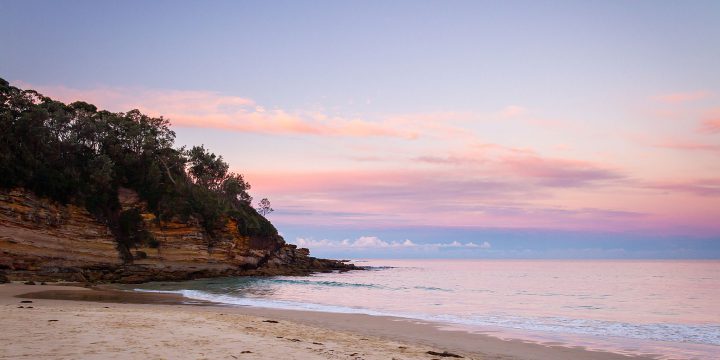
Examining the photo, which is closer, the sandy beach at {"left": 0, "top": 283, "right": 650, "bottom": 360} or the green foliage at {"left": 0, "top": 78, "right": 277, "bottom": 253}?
the sandy beach at {"left": 0, "top": 283, "right": 650, "bottom": 360}

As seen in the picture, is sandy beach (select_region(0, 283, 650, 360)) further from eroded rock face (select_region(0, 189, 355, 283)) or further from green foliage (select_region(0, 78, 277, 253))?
green foliage (select_region(0, 78, 277, 253))

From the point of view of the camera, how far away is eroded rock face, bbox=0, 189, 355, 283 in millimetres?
39906

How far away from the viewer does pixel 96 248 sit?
4600cm

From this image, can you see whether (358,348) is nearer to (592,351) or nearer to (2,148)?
(592,351)

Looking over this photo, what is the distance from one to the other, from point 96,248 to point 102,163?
11.3 m

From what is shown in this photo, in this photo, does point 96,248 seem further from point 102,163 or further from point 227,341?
point 227,341

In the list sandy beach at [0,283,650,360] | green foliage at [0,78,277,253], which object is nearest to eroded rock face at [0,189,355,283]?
green foliage at [0,78,277,253]

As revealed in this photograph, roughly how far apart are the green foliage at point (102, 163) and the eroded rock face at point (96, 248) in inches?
50.7

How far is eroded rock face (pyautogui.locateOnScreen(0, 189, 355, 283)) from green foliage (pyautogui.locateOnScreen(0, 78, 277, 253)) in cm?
129

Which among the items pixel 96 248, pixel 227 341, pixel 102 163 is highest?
pixel 102 163

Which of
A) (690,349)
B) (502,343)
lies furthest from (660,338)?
(502,343)

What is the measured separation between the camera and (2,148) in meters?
44.3

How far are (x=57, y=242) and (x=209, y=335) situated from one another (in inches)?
1473

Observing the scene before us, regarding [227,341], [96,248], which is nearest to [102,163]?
[96,248]
